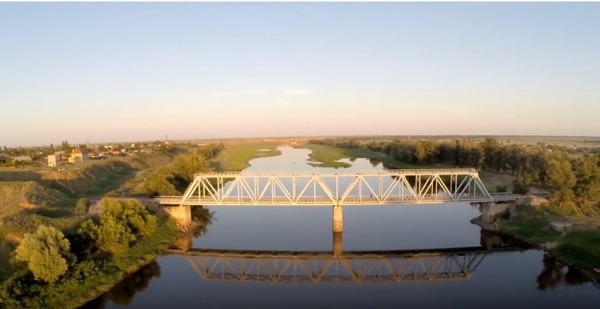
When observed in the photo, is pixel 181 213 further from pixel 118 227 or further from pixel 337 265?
pixel 337 265

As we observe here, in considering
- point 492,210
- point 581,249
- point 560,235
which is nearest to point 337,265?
point 581,249

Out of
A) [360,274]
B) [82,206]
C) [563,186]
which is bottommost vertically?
[360,274]

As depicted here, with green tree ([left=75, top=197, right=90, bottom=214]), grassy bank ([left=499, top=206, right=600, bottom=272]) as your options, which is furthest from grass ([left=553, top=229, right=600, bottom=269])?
green tree ([left=75, top=197, right=90, bottom=214])

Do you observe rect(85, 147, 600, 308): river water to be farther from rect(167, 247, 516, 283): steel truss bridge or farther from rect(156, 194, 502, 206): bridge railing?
rect(156, 194, 502, 206): bridge railing

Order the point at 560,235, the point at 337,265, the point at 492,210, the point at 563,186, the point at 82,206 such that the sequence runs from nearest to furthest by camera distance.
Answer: the point at 337,265, the point at 560,235, the point at 82,206, the point at 492,210, the point at 563,186

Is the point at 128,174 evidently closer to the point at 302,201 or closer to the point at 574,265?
the point at 302,201

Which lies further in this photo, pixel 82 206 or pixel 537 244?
pixel 82 206

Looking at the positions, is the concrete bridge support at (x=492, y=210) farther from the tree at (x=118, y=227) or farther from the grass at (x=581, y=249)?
the tree at (x=118, y=227)

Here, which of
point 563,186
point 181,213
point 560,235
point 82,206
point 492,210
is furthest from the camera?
point 181,213
